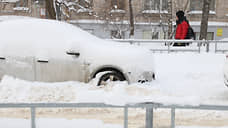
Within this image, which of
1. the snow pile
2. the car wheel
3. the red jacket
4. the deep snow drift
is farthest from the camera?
the red jacket

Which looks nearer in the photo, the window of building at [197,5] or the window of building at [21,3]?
the window of building at [21,3]

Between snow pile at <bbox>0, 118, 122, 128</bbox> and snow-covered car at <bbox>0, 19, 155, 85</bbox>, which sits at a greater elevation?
snow-covered car at <bbox>0, 19, 155, 85</bbox>

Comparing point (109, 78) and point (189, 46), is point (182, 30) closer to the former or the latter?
point (189, 46)

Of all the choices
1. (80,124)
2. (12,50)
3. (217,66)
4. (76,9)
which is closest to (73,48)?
(12,50)

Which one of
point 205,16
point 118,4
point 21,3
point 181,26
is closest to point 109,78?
point 181,26

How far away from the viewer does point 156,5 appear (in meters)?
20.2

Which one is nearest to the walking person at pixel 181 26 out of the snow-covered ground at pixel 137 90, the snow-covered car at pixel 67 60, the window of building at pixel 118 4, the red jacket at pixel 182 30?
the red jacket at pixel 182 30

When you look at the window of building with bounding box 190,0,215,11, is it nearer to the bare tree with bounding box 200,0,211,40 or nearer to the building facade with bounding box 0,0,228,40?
the building facade with bounding box 0,0,228,40

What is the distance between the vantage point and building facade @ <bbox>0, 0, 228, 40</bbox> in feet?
62.4

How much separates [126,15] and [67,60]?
15032 millimetres

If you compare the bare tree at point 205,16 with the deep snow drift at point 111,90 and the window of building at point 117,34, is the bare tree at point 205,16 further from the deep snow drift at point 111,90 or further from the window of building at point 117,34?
the deep snow drift at point 111,90

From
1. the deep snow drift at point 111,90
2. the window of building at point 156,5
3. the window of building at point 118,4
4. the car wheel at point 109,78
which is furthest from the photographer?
the window of building at point 156,5

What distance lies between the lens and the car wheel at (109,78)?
536cm

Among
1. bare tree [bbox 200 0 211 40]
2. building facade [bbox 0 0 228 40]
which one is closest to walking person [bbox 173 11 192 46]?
bare tree [bbox 200 0 211 40]
